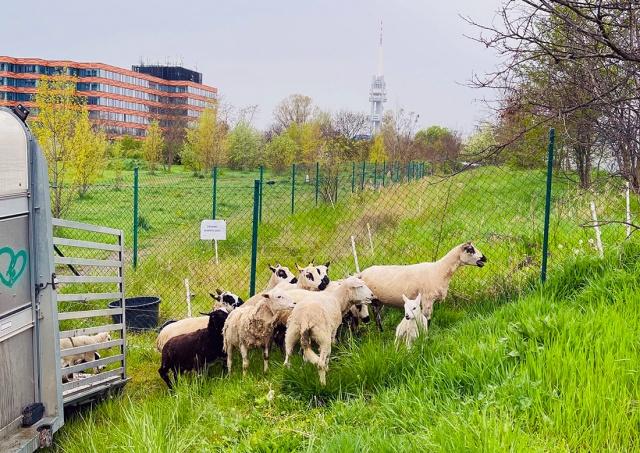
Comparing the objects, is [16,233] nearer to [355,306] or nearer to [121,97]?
[355,306]

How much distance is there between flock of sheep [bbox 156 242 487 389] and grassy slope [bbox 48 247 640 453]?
25cm

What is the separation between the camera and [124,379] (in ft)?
18.6

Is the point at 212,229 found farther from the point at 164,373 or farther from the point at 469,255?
the point at 469,255

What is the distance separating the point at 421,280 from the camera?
261 inches

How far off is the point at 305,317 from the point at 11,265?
2.69 meters

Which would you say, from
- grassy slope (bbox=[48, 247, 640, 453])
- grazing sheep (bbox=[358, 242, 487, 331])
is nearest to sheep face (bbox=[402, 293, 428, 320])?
grassy slope (bbox=[48, 247, 640, 453])

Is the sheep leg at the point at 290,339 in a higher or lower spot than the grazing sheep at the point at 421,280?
lower

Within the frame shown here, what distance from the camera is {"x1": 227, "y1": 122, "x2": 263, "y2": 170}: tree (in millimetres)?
46281

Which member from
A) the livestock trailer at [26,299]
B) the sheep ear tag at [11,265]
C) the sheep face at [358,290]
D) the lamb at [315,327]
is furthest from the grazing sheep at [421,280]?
the sheep ear tag at [11,265]

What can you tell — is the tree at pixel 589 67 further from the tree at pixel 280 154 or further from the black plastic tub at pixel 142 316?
the tree at pixel 280 154

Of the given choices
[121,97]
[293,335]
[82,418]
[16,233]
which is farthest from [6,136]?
[121,97]

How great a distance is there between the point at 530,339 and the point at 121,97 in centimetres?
8856

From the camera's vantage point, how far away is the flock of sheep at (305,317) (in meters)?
5.36

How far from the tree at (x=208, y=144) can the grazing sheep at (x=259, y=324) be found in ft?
113
